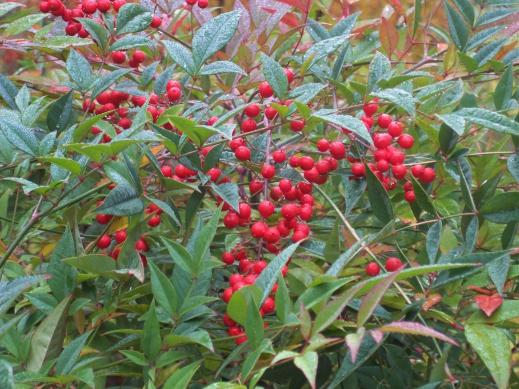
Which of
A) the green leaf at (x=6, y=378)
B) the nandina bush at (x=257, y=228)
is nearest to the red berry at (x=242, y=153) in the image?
the nandina bush at (x=257, y=228)

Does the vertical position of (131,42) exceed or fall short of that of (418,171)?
it exceeds it

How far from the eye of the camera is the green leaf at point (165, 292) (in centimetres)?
92

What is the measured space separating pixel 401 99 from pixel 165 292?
1.28 ft

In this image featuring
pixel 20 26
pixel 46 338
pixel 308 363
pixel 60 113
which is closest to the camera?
pixel 308 363

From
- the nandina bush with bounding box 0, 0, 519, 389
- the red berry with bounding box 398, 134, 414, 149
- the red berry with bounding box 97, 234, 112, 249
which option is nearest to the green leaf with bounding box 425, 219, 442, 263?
the nandina bush with bounding box 0, 0, 519, 389

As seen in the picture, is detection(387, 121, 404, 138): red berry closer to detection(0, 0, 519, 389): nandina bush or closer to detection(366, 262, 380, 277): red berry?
detection(0, 0, 519, 389): nandina bush

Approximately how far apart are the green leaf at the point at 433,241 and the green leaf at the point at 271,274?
242 mm

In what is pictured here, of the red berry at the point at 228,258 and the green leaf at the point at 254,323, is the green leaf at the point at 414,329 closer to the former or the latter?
the green leaf at the point at 254,323

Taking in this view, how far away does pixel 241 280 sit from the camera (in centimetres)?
95

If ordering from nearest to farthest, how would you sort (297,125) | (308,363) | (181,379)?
(308,363), (181,379), (297,125)

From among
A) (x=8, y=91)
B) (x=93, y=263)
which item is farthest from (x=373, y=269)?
(x=8, y=91)

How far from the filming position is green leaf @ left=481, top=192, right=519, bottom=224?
103cm

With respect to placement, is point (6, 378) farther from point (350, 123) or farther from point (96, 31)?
point (96, 31)

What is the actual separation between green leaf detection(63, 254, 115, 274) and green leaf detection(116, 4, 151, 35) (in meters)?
0.42
